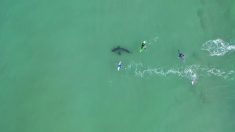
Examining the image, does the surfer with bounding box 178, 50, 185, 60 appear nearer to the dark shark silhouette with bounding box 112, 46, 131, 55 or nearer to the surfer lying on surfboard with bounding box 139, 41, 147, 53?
the surfer lying on surfboard with bounding box 139, 41, 147, 53

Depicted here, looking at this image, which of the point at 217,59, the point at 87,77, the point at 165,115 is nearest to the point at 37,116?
the point at 87,77

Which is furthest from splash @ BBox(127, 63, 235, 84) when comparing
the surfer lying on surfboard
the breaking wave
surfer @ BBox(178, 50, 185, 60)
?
the surfer lying on surfboard

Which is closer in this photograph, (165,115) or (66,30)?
(165,115)

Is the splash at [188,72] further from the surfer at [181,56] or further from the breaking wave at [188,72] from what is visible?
the surfer at [181,56]

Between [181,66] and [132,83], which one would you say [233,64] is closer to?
[181,66]

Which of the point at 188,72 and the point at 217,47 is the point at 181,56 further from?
the point at 217,47

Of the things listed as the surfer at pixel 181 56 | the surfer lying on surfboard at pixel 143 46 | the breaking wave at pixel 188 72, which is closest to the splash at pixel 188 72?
the breaking wave at pixel 188 72

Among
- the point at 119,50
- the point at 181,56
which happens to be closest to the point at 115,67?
the point at 119,50
